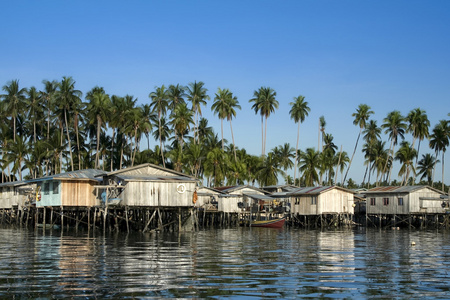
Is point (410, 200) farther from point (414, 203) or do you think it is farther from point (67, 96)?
point (67, 96)

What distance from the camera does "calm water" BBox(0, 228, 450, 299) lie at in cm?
1625

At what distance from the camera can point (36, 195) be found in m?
56.5

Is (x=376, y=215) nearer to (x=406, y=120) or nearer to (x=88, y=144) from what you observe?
(x=406, y=120)

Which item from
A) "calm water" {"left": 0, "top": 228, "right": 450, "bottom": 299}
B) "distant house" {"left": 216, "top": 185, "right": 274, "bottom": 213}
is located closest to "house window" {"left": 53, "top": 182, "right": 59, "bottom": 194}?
"calm water" {"left": 0, "top": 228, "right": 450, "bottom": 299}

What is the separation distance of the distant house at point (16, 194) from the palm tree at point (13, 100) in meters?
16.7

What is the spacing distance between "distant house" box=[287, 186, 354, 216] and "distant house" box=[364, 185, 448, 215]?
5.94 metres

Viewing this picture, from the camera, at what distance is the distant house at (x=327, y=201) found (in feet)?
230

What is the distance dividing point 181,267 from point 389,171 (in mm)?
88775

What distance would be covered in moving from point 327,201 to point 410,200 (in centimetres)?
1058

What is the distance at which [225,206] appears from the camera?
70.6 m

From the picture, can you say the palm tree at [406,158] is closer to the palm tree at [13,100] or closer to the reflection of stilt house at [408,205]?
the reflection of stilt house at [408,205]

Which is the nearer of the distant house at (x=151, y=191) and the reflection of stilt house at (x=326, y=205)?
the distant house at (x=151, y=191)

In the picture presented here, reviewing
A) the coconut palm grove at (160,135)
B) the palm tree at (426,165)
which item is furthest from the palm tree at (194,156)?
the palm tree at (426,165)

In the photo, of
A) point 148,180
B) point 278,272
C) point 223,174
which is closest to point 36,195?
point 148,180
